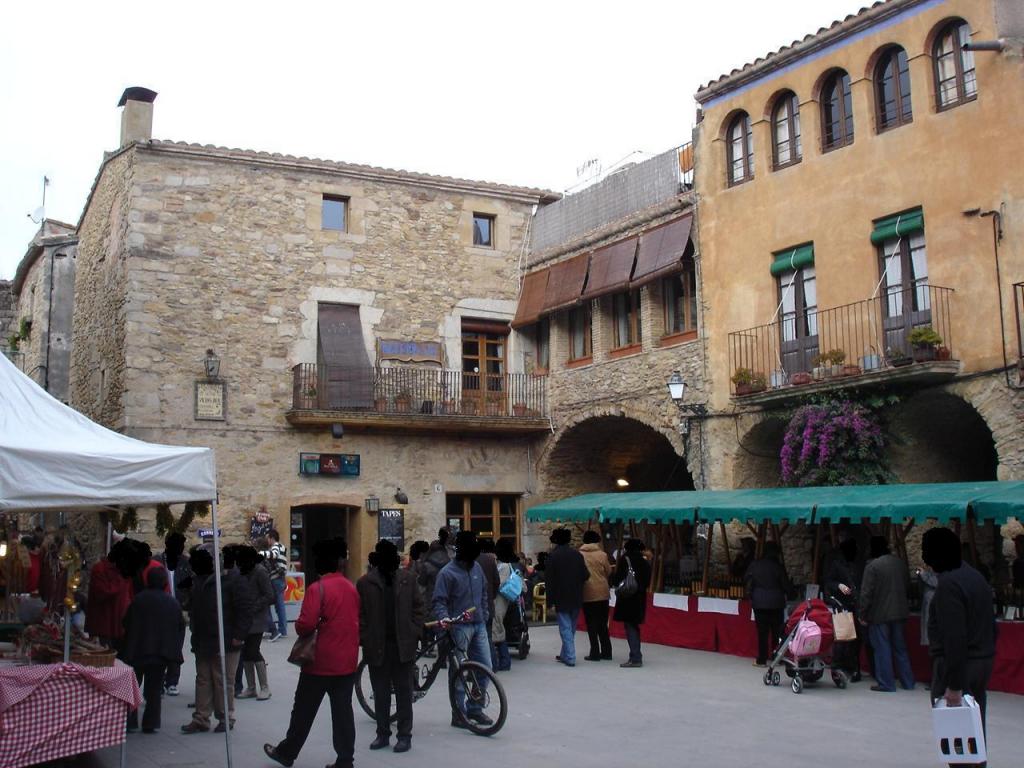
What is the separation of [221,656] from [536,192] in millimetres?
15300

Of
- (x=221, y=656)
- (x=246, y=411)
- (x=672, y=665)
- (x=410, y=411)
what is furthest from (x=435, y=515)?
(x=221, y=656)

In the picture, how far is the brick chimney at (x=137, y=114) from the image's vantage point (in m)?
19.2

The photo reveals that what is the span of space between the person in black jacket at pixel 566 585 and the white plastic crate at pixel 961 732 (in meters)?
6.36

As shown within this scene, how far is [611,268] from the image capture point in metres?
18.8

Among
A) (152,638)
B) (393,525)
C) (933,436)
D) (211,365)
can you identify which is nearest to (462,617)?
(152,638)

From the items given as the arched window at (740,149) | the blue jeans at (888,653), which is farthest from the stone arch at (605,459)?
the blue jeans at (888,653)

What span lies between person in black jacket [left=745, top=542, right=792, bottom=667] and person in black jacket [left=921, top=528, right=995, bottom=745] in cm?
516

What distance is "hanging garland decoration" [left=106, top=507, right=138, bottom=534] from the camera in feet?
34.4

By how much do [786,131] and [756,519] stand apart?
6.83 meters

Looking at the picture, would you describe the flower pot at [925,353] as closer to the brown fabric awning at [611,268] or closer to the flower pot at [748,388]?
the flower pot at [748,388]

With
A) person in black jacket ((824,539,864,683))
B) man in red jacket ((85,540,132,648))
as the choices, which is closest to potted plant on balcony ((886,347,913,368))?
person in black jacket ((824,539,864,683))

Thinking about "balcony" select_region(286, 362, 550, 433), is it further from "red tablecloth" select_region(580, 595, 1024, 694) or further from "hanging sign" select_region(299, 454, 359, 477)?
"red tablecloth" select_region(580, 595, 1024, 694)

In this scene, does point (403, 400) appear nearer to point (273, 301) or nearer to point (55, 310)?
point (273, 301)

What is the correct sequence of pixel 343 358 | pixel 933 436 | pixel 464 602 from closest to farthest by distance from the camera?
pixel 464 602, pixel 933 436, pixel 343 358
